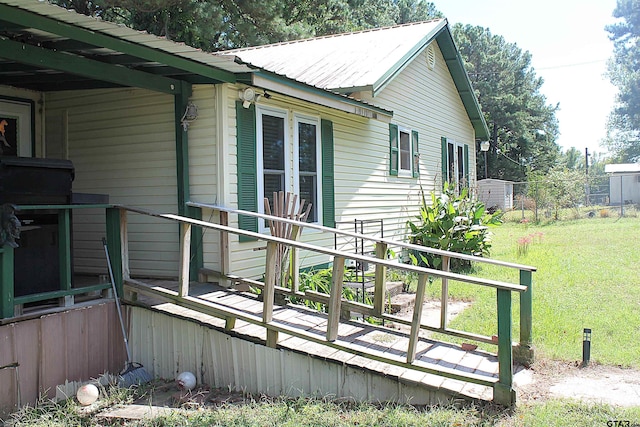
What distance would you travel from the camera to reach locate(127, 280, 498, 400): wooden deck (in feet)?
14.6

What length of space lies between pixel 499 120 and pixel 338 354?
41.2 metres

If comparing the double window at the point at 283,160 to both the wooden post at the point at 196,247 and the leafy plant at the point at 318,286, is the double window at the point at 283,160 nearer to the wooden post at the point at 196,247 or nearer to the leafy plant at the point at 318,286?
the wooden post at the point at 196,247

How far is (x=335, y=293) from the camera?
464 centimetres

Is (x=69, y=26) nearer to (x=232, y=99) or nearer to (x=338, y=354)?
(x=232, y=99)

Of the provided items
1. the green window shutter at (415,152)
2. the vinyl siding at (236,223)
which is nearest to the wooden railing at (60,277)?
the vinyl siding at (236,223)

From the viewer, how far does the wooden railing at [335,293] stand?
4.18 metres

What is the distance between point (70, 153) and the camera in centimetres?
736

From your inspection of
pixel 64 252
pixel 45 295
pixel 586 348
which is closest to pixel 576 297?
pixel 586 348

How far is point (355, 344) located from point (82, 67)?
3.50 m

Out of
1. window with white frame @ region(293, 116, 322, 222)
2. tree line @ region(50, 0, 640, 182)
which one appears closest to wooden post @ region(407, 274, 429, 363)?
window with white frame @ region(293, 116, 322, 222)

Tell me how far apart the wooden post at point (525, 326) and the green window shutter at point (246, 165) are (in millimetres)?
3152

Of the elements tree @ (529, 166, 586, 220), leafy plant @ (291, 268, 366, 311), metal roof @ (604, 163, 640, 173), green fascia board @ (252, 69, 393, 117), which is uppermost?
metal roof @ (604, 163, 640, 173)

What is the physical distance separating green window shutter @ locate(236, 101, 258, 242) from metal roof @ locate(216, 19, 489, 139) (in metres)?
2.07

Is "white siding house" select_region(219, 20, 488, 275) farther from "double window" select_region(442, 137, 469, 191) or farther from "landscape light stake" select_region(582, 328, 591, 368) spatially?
"landscape light stake" select_region(582, 328, 591, 368)
